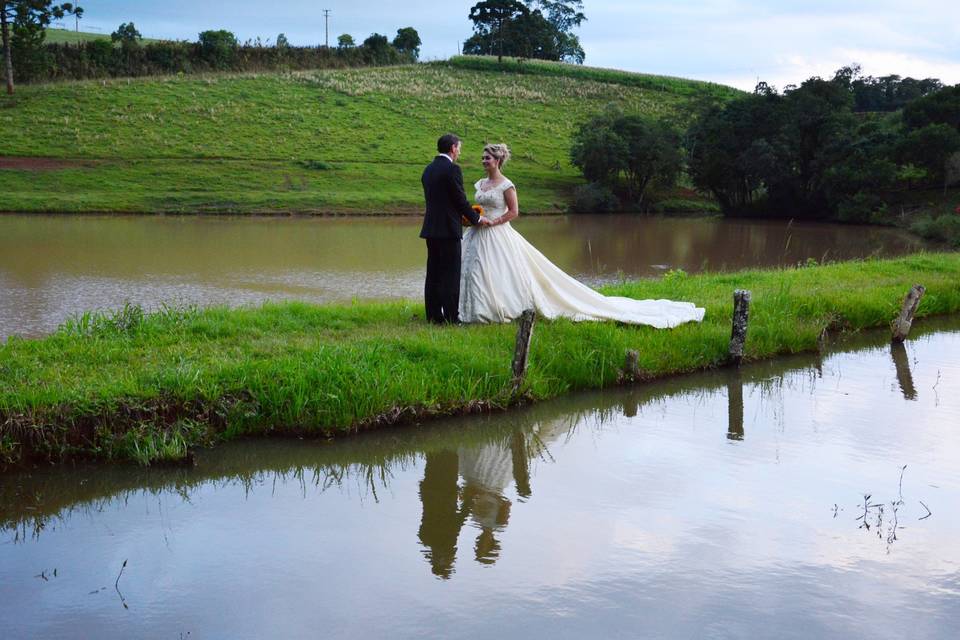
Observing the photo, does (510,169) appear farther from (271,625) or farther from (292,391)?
(271,625)

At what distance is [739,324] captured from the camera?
1045 cm

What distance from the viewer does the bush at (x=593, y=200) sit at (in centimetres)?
4569

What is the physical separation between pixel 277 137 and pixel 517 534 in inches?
1758

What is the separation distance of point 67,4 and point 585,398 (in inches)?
1944

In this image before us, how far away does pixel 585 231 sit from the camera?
3525 centimetres

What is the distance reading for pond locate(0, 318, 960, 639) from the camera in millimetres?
4805

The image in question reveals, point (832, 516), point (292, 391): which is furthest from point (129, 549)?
point (832, 516)

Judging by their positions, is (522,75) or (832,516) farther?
(522,75)

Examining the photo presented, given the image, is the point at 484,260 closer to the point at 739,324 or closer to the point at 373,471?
the point at 739,324

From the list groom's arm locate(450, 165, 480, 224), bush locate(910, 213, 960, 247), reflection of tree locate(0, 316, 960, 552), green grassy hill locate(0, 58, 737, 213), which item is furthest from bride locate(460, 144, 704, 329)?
green grassy hill locate(0, 58, 737, 213)

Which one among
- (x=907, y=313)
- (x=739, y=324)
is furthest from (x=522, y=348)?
(x=907, y=313)

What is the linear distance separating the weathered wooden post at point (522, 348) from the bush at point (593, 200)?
37489 millimetres

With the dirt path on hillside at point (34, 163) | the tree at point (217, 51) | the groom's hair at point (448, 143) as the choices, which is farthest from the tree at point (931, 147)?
the tree at point (217, 51)

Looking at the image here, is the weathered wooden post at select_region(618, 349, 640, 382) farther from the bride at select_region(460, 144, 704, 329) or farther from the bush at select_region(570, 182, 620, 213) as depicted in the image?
the bush at select_region(570, 182, 620, 213)
